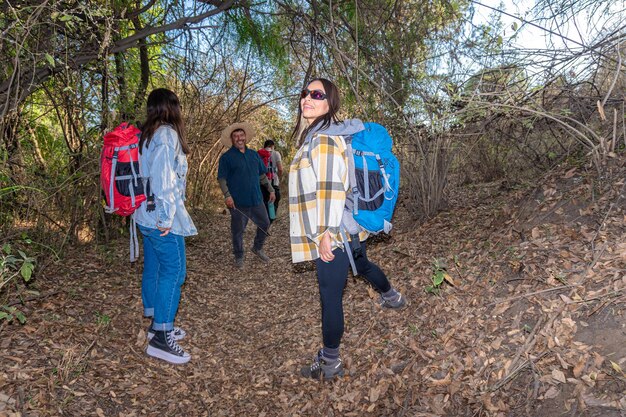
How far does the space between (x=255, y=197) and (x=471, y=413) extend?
165 inches

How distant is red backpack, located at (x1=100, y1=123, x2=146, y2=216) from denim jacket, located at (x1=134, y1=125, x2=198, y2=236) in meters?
0.06

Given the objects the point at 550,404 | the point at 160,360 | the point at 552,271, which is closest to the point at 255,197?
the point at 160,360

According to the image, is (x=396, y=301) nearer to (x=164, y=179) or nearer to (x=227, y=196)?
(x=164, y=179)

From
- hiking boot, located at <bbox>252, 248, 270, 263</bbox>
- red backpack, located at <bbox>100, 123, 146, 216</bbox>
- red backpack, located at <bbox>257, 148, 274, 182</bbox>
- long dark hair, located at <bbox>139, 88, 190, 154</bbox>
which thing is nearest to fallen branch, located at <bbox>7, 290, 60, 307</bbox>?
red backpack, located at <bbox>100, 123, 146, 216</bbox>

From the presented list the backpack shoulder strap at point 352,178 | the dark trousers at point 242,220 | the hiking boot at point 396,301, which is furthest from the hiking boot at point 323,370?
the dark trousers at point 242,220

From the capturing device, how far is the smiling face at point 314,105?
283 centimetres

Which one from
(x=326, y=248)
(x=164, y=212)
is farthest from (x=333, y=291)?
(x=164, y=212)

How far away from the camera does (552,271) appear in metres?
3.18

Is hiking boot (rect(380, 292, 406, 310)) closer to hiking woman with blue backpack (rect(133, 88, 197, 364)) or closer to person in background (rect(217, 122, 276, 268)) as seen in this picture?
hiking woman with blue backpack (rect(133, 88, 197, 364))

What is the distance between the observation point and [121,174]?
10.8 ft

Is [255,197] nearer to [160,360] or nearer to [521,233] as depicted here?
[160,360]

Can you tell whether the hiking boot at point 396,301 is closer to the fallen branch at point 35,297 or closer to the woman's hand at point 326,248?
the woman's hand at point 326,248

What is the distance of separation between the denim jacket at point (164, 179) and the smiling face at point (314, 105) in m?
1.07

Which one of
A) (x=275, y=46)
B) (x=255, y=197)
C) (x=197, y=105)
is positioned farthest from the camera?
(x=197, y=105)
